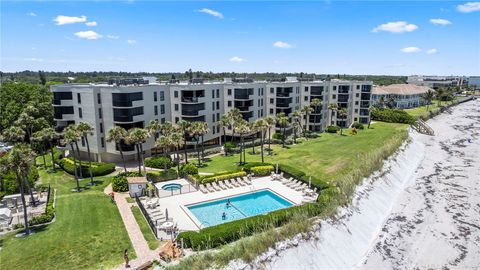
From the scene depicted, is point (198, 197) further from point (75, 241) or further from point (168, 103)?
point (168, 103)

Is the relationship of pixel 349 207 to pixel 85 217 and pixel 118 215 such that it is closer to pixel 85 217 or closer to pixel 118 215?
pixel 118 215

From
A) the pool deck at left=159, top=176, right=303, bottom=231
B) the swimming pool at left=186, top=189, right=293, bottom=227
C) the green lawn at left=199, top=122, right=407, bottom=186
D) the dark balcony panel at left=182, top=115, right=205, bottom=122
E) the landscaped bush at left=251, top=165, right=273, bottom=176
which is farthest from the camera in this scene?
the dark balcony panel at left=182, top=115, right=205, bottom=122

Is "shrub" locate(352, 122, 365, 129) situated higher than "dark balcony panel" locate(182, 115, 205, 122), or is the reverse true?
"dark balcony panel" locate(182, 115, 205, 122)

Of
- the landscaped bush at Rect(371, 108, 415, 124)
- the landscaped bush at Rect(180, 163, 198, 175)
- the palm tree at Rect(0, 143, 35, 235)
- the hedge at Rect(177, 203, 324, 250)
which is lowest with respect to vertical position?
the hedge at Rect(177, 203, 324, 250)

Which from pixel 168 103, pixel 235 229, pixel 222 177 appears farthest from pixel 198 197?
pixel 168 103

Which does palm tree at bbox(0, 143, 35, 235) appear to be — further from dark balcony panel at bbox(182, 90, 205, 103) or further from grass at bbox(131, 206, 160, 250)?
dark balcony panel at bbox(182, 90, 205, 103)

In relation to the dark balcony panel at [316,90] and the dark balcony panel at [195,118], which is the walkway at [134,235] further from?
the dark balcony panel at [316,90]

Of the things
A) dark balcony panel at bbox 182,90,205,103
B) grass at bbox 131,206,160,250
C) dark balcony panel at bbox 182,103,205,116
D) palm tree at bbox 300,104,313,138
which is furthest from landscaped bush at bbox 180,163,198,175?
palm tree at bbox 300,104,313,138

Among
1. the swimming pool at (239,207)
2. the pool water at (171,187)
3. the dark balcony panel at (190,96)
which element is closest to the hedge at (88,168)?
the pool water at (171,187)
